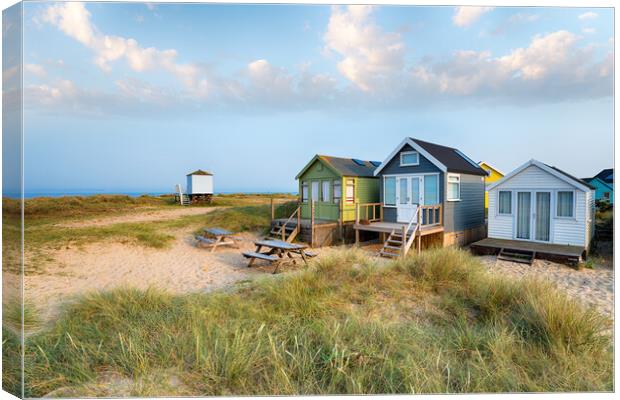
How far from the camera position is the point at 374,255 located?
11156 mm

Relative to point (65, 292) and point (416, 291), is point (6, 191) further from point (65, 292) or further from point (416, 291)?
point (416, 291)

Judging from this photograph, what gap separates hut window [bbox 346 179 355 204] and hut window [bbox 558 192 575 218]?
24.0 feet

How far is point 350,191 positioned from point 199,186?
56.3ft

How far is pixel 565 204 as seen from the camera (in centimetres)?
1048

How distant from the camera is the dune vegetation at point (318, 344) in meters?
3.35

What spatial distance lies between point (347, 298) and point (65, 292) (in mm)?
5668

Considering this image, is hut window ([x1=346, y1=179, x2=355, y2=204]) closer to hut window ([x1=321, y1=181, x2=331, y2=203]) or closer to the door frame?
hut window ([x1=321, y1=181, x2=331, y2=203])

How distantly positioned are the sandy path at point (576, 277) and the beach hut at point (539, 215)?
1.65ft

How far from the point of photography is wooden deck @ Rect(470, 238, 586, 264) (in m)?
9.64

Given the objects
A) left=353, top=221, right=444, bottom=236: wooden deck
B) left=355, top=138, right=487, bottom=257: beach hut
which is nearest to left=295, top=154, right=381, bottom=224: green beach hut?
left=355, top=138, right=487, bottom=257: beach hut

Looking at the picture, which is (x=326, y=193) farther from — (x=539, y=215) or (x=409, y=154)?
(x=539, y=215)

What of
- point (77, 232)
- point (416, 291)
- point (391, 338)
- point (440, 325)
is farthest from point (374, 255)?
point (77, 232)

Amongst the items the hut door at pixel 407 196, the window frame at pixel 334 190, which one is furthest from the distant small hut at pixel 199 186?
the hut door at pixel 407 196

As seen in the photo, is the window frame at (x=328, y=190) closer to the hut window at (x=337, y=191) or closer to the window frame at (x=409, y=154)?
the hut window at (x=337, y=191)
